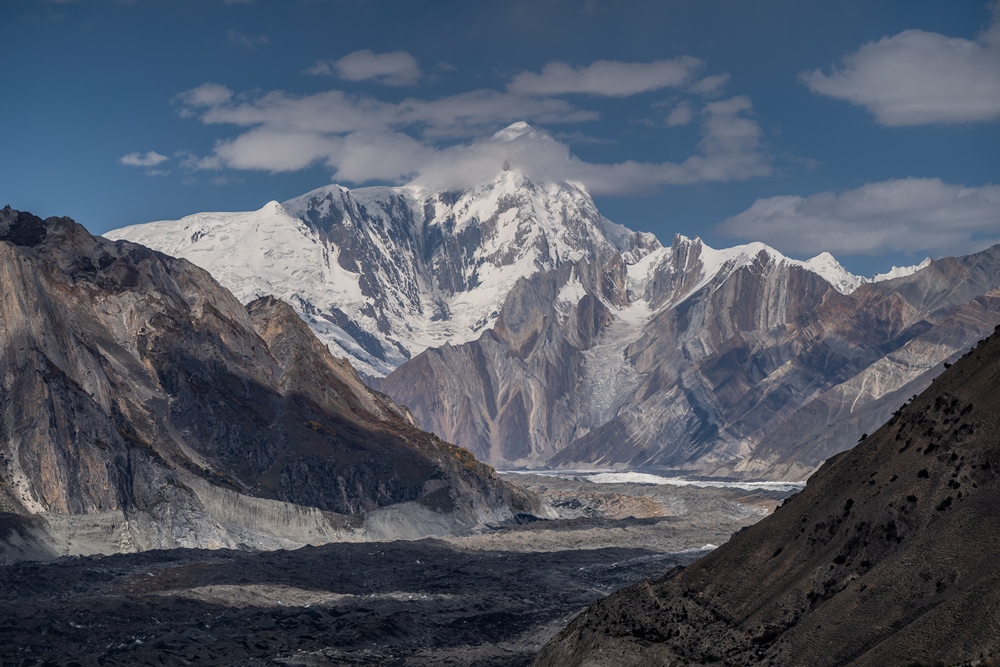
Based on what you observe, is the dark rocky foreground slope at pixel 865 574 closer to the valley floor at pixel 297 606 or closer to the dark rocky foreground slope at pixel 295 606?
the dark rocky foreground slope at pixel 295 606

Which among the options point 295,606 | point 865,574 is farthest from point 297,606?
point 865,574

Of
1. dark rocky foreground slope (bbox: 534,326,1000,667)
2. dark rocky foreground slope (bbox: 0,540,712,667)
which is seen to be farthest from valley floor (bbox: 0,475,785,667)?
dark rocky foreground slope (bbox: 534,326,1000,667)

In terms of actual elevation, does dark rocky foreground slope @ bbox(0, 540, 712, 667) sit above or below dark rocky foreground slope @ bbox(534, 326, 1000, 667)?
below

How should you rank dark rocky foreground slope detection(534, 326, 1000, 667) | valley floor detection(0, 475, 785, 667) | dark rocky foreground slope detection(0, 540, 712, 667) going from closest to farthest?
dark rocky foreground slope detection(534, 326, 1000, 667) < dark rocky foreground slope detection(0, 540, 712, 667) < valley floor detection(0, 475, 785, 667)

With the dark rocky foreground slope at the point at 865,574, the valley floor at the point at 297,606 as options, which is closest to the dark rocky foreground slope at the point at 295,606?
the valley floor at the point at 297,606

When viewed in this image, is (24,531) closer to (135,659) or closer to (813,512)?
(135,659)

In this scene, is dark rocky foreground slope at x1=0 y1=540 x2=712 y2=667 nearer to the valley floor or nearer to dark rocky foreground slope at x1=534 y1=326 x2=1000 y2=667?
the valley floor
